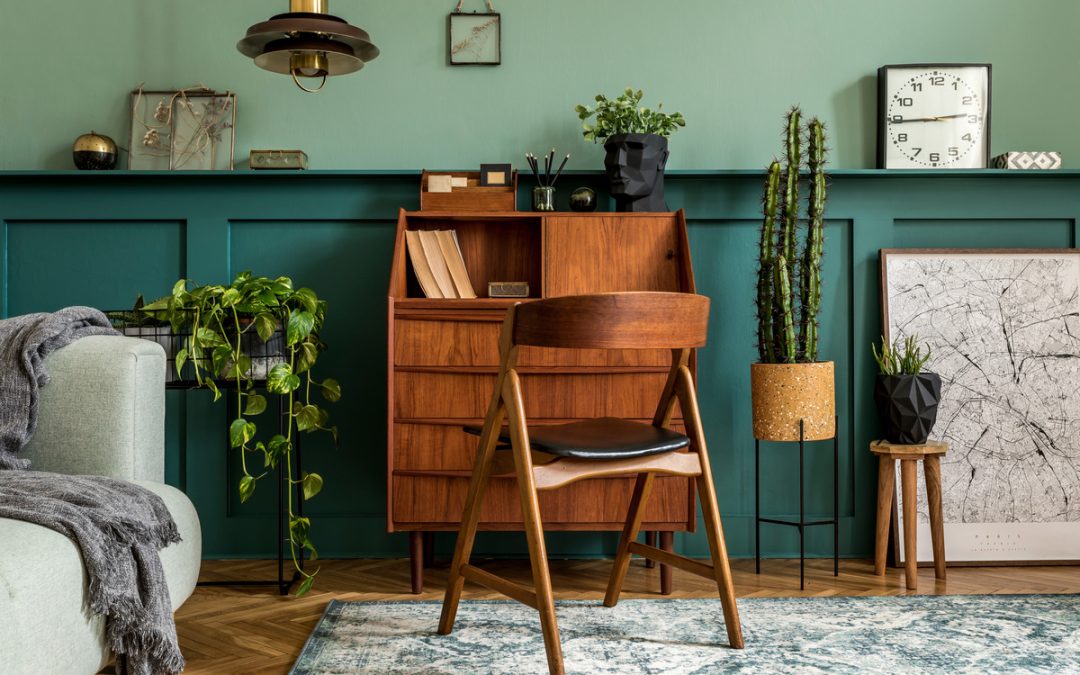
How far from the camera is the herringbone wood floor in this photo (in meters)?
2.16

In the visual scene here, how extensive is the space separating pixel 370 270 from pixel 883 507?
193 centimetres

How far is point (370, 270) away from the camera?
122 inches

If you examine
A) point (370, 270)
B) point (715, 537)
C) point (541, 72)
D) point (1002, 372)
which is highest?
point (541, 72)

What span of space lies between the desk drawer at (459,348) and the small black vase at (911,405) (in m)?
0.78

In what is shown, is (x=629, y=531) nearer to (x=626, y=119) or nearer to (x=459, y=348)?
(x=459, y=348)

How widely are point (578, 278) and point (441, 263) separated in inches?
18.3

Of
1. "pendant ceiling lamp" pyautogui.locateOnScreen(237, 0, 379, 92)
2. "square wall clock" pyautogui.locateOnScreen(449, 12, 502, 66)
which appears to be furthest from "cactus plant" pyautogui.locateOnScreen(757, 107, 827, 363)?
"pendant ceiling lamp" pyautogui.locateOnScreen(237, 0, 379, 92)

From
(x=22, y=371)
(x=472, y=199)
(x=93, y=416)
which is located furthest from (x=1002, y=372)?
(x=22, y=371)

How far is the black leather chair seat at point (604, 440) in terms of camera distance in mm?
1873

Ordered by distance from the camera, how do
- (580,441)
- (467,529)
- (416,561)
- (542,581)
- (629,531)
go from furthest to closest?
(416,561), (629,531), (467,529), (580,441), (542,581)

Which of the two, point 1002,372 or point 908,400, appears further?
point 1002,372

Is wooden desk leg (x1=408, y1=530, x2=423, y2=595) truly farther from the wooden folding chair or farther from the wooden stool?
the wooden stool

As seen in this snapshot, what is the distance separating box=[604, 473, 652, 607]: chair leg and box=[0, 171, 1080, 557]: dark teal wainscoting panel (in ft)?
2.06

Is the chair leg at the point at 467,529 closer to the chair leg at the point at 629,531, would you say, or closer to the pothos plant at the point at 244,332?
the chair leg at the point at 629,531
